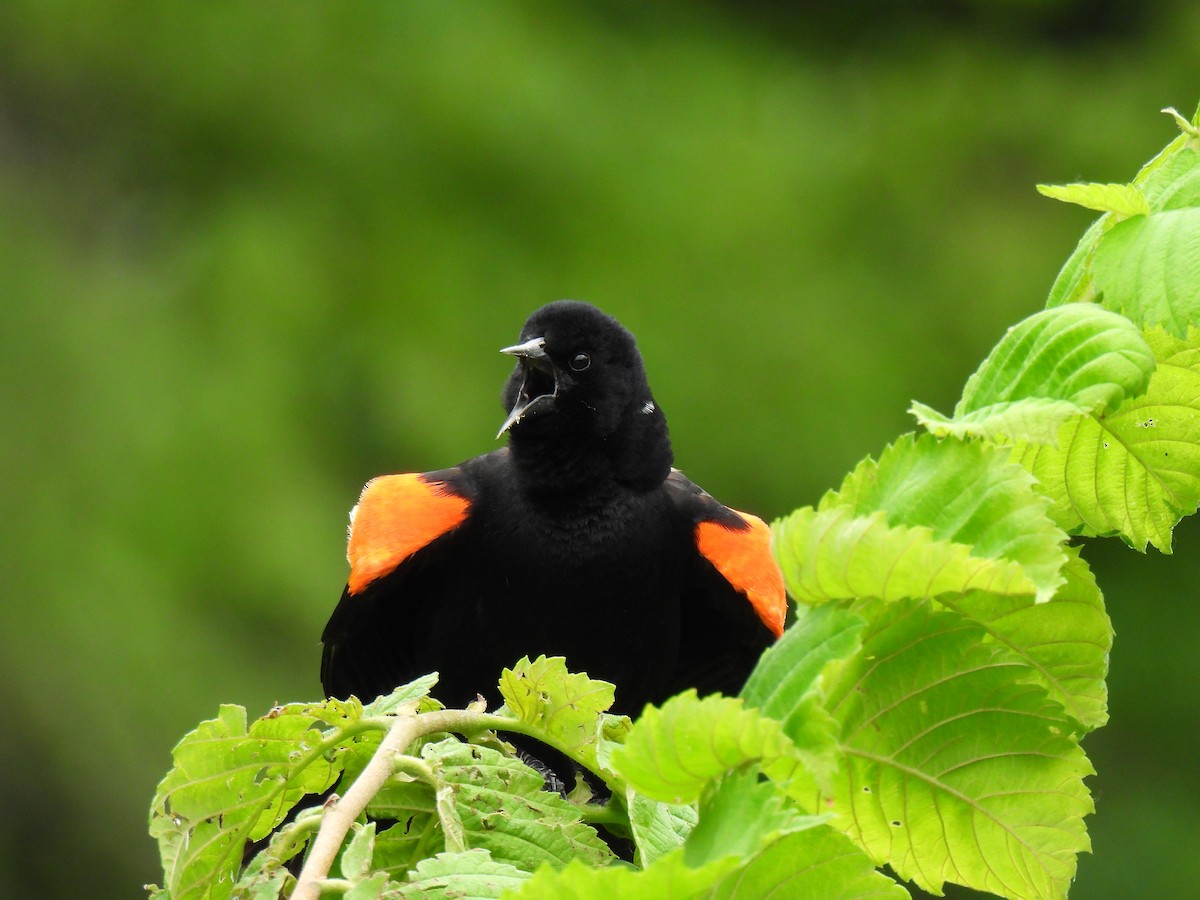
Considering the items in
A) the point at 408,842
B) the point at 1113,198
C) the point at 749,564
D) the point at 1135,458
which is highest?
the point at 1113,198

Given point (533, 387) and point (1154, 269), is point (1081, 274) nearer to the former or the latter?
point (1154, 269)

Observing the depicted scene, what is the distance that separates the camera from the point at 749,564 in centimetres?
188

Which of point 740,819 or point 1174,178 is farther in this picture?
point 1174,178

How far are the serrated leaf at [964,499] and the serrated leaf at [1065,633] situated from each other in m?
0.05

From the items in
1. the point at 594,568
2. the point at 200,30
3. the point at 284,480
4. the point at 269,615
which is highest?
the point at 200,30

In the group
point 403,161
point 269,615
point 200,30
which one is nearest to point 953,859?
point 269,615

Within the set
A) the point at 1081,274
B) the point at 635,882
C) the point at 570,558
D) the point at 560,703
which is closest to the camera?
the point at 635,882

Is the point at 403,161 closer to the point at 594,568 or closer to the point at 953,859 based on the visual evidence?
the point at 594,568

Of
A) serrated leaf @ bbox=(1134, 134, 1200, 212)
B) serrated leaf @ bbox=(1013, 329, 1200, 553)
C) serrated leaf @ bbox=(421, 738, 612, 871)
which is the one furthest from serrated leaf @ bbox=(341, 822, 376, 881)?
serrated leaf @ bbox=(1134, 134, 1200, 212)

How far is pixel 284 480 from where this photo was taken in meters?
5.05

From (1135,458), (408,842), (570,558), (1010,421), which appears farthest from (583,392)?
(1010,421)

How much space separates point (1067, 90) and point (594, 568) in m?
4.46

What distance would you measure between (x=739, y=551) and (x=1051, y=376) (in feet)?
4.17

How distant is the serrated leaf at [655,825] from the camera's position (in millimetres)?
752
